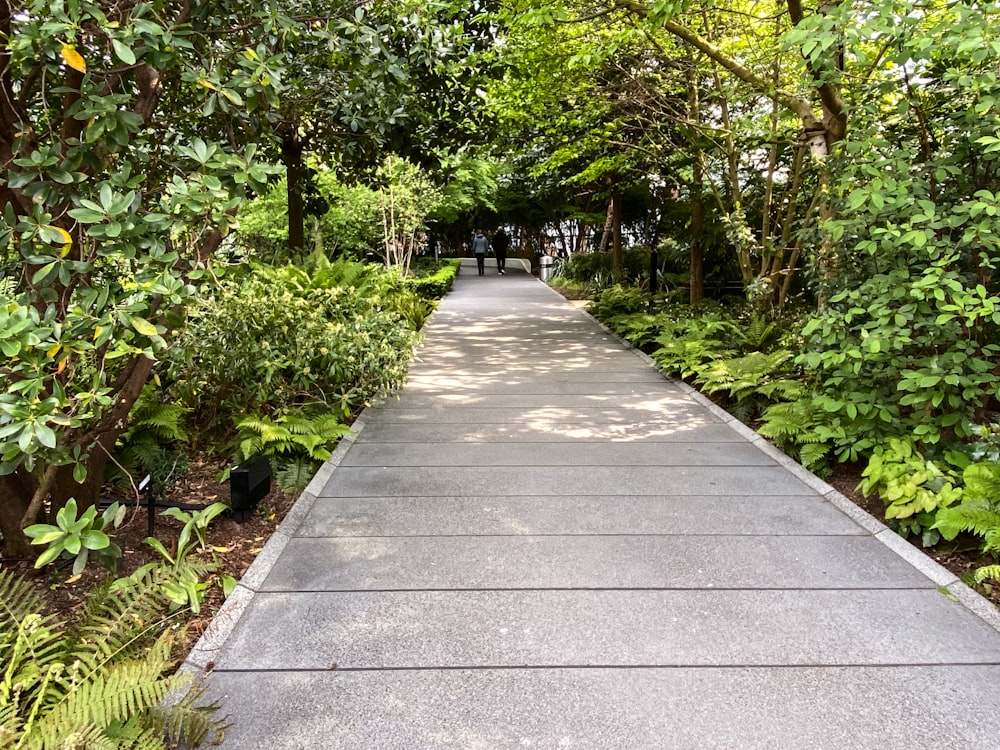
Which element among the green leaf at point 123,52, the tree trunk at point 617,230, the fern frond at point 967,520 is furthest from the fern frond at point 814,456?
the tree trunk at point 617,230

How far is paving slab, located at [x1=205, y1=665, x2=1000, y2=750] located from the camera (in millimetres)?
2428

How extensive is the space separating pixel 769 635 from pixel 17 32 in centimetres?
376

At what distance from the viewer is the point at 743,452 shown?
5719mm

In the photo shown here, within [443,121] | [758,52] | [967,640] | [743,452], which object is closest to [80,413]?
[967,640]

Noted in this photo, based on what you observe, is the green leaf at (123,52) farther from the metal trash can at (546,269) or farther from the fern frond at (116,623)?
the metal trash can at (546,269)

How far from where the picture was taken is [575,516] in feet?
14.3

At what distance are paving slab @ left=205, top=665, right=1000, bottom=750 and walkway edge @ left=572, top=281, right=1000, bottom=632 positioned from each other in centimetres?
54

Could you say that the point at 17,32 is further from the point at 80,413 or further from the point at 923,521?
the point at 923,521

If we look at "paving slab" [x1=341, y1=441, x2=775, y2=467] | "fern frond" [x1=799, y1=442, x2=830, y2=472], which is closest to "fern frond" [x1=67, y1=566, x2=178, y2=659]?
"paving slab" [x1=341, y1=441, x2=775, y2=467]

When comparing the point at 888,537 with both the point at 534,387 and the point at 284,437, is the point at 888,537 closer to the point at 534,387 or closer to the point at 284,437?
the point at 284,437

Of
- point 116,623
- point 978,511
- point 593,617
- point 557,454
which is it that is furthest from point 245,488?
point 978,511

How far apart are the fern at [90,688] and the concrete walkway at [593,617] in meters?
0.28

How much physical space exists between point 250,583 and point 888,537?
355cm

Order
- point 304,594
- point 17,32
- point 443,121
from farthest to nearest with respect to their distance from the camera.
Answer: point 443,121 → point 304,594 → point 17,32
